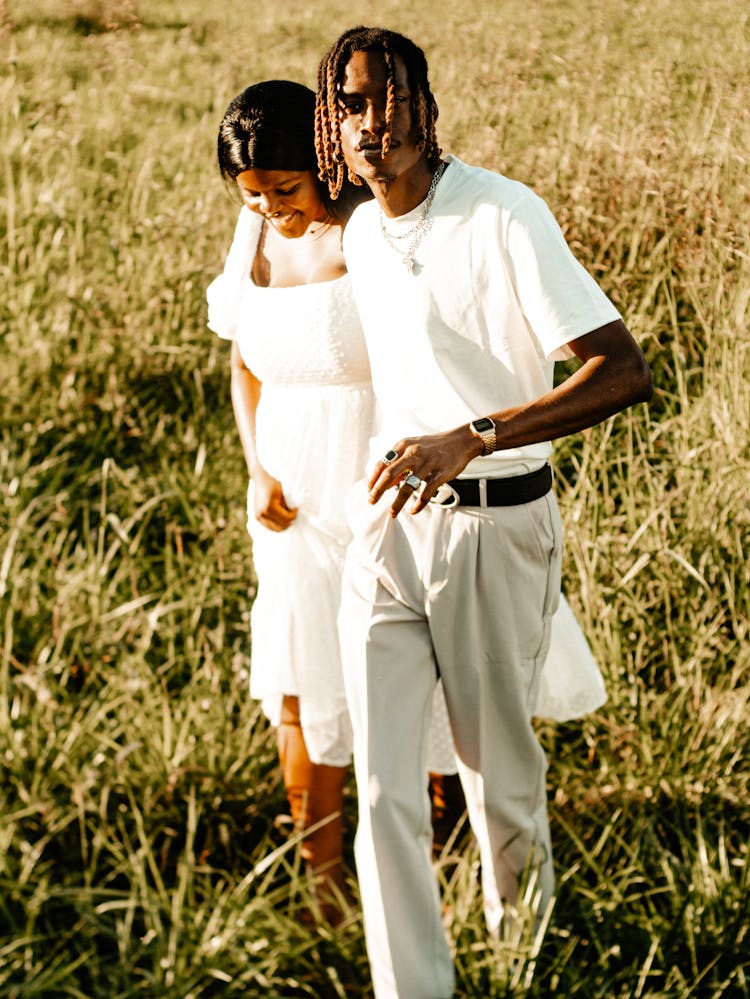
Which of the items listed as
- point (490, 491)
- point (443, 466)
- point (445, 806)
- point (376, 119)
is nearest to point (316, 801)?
point (445, 806)

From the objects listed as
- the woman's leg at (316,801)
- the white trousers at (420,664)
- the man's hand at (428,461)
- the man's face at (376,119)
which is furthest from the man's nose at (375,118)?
the woman's leg at (316,801)

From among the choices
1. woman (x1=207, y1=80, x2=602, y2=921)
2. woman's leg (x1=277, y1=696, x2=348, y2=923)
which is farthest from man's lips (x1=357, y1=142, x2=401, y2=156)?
woman's leg (x1=277, y1=696, x2=348, y2=923)

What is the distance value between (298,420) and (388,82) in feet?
2.71

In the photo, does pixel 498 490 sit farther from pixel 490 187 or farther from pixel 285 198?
pixel 285 198

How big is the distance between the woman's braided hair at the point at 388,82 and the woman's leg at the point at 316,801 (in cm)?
131

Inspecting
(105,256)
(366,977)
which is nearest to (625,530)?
(366,977)

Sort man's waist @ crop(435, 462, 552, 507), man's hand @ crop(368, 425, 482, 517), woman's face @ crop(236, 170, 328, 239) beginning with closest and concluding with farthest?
man's hand @ crop(368, 425, 482, 517)
man's waist @ crop(435, 462, 552, 507)
woman's face @ crop(236, 170, 328, 239)

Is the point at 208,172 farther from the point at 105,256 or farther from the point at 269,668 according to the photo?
the point at 269,668

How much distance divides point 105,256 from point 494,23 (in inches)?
108

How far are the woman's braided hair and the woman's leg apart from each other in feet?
4.29

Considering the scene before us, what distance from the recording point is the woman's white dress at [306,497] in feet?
8.05

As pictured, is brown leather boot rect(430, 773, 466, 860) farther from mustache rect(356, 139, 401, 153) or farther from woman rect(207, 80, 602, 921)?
mustache rect(356, 139, 401, 153)

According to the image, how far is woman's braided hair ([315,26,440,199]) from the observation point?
6.25 ft

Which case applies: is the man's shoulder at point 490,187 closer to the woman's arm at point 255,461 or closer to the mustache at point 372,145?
the mustache at point 372,145
